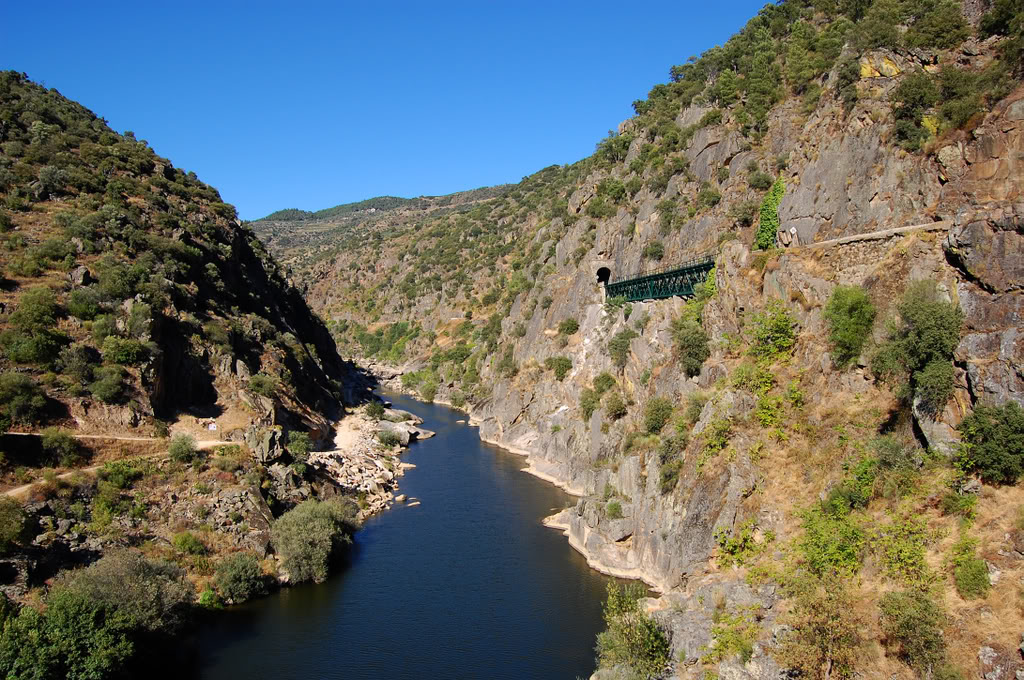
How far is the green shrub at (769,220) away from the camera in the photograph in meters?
39.8

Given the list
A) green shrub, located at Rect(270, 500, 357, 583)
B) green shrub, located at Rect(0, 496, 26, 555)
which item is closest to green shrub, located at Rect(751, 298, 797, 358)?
green shrub, located at Rect(270, 500, 357, 583)

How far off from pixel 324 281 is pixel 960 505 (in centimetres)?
15826

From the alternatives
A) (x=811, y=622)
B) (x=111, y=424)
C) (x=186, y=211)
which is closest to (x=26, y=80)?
(x=186, y=211)

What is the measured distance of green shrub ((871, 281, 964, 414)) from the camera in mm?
22109

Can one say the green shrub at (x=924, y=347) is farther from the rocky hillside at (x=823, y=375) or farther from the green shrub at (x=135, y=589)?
the green shrub at (x=135, y=589)

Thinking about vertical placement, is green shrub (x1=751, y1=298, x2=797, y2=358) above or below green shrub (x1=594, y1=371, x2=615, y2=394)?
above

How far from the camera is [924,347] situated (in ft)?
73.9

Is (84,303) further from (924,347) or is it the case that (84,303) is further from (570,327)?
(924,347)

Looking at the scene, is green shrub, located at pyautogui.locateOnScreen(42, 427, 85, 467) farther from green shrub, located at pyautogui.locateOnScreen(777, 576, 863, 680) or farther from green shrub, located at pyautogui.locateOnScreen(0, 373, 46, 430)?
green shrub, located at pyautogui.locateOnScreen(777, 576, 863, 680)

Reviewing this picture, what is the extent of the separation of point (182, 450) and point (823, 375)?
33.2 meters

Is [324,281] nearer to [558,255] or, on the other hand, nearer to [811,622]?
[558,255]

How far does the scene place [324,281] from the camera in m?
166

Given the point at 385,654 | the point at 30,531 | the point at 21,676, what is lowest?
the point at 385,654

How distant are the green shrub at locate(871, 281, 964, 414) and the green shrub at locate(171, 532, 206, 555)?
31353 millimetres
